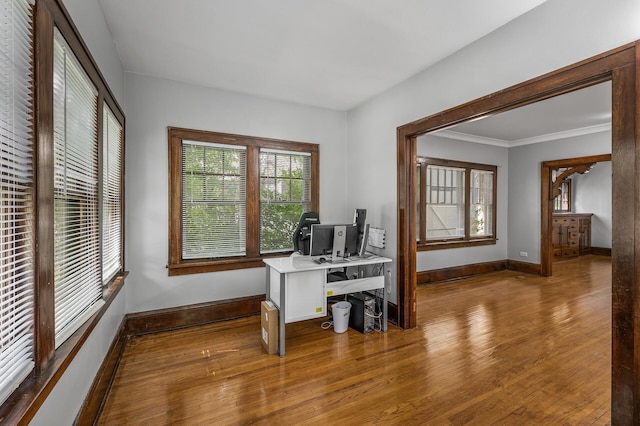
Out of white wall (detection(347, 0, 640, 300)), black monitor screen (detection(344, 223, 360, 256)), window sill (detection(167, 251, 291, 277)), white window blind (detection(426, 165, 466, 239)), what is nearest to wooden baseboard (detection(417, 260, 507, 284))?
white window blind (detection(426, 165, 466, 239))

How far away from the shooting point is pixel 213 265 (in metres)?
3.83

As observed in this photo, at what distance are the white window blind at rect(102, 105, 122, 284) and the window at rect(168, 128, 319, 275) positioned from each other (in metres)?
0.57

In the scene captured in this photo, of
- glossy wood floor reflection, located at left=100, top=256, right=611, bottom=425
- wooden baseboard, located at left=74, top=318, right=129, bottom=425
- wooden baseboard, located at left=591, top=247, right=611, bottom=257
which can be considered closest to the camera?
wooden baseboard, located at left=74, top=318, right=129, bottom=425

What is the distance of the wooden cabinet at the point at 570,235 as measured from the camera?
8.16 metres

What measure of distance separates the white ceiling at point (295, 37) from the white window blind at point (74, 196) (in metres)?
0.89

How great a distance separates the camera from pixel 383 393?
93.2 inches

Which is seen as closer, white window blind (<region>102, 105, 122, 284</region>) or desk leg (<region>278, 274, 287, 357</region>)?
white window blind (<region>102, 105, 122, 284</region>)

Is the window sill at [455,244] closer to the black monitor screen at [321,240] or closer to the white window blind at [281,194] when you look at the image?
the white window blind at [281,194]

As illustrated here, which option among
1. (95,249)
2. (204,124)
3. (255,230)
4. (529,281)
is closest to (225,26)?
(204,124)

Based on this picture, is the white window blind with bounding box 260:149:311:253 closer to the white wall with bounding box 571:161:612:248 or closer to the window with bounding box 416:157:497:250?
the window with bounding box 416:157:497:250

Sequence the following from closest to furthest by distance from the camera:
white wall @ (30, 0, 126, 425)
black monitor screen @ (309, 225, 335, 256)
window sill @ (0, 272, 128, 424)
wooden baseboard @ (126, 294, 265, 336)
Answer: window sill @ (0, 272, 128, 424)
white wall @ (30, 0, 126, 425)
black monitor screen @ (309, 225, 335, 256)
wooden baseboard @ (126, 294, 265, 336)

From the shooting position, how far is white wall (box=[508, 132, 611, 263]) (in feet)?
20.1

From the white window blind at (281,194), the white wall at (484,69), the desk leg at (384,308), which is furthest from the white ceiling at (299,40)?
the desk leg at (384,308)

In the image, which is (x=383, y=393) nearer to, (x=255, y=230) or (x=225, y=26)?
(x=255, y=230)
